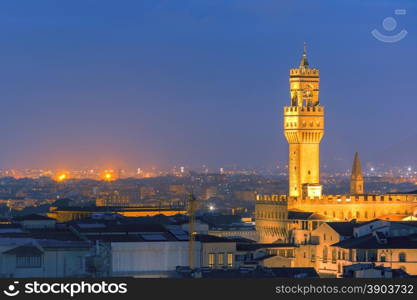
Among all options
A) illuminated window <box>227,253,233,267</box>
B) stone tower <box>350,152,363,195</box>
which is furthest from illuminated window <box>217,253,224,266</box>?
stone tower <box>350,152,363,195</box>

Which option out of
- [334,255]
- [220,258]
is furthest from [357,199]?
[220,258]

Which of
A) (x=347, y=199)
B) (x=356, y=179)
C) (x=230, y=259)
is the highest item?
(x=356, y=179)

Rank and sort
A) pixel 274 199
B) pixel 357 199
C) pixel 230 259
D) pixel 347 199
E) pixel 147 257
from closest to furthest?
pixel 147 257 < pixel 230 259 < pixel 347 199 < pixel 357 199 < pixel 274 199

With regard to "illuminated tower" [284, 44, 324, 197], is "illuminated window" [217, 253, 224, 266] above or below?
below

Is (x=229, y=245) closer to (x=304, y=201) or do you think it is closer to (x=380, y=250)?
(x=380, y=250)

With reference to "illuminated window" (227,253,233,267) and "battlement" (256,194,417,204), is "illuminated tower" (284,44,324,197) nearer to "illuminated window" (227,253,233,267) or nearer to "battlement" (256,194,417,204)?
"battlement" (256,194,417,204)

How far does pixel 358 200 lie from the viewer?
4823 inches

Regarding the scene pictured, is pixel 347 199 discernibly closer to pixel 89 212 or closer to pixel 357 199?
pixel 357 199

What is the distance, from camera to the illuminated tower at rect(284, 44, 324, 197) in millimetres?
124750

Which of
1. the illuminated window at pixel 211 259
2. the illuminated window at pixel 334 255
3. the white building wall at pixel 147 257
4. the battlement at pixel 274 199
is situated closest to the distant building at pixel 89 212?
the battlement at pixel 274 199

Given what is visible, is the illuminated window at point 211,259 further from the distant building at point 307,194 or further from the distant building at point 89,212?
the distant building at point 89,212

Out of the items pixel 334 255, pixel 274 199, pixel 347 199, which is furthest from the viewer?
pixel 274 199

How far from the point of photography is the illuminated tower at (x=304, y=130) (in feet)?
409

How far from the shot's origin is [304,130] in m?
127
